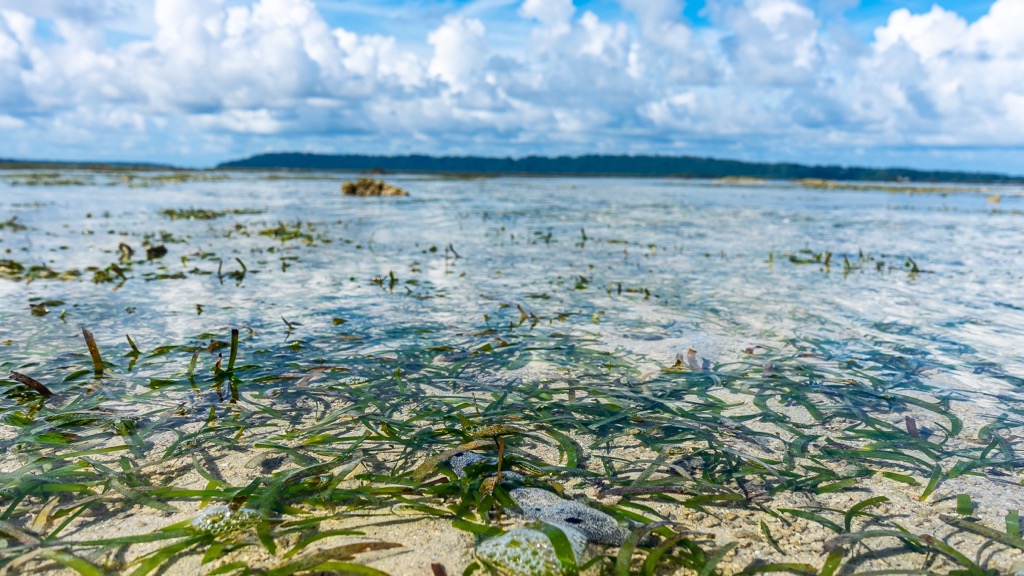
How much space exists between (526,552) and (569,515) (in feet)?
1.23

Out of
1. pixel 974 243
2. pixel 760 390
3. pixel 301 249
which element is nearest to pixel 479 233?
pixel 301 249

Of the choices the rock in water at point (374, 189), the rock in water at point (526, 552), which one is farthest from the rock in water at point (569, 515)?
the rock in water at point (374, 189)

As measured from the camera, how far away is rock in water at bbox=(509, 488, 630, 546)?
104 inches

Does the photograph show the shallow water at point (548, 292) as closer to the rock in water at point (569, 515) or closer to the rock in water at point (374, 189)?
the rock in water at point (569, 515)

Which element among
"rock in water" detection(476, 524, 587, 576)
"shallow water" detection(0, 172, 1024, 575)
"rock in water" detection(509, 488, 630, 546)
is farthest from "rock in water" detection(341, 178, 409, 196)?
"rock in water" detection(476, 524, 587, 576)

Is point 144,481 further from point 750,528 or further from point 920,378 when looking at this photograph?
point 920,378

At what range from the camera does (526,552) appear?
247 centimetres

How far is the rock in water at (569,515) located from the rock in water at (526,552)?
0.09 meters

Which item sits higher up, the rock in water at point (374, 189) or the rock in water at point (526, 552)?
the rock in water at point (374, 189)

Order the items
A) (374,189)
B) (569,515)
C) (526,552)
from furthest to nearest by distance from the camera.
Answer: (374,189) < (569,515) < (526,552)

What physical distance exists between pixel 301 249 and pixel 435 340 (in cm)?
778

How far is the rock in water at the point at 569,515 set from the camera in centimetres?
264

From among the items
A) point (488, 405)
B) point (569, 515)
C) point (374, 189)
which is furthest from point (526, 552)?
point (374, 189)

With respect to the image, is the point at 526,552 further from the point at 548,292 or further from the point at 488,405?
the point at 548,292
